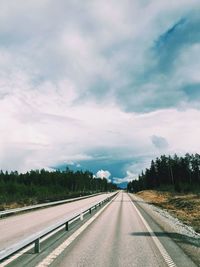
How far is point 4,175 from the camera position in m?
177

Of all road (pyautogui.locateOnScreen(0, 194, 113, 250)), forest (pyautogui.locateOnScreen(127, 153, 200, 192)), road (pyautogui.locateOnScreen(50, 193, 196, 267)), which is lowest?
road (pyautogui.locateOnScreen(50, 193, 196, 267))

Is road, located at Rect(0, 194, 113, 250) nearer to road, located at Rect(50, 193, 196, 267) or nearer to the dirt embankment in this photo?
road, located at Rect(50, 193, 196, 267)

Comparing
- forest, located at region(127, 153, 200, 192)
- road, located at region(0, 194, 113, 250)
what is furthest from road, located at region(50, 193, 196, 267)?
forest, located at region(127, 153, 200, 192)

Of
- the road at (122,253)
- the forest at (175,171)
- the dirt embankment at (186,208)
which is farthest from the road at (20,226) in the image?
the forest at (175,171)

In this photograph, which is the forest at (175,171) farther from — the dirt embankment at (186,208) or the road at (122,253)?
the road at (122,253)

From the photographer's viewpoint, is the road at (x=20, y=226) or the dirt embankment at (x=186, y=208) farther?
the dirt embankment at (x=186, y=208)

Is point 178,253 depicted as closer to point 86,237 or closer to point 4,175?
point 86,237

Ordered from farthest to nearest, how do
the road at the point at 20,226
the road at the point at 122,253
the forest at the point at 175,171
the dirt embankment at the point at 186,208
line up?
1. the forest at the point at 175,171
2. the dirt embankment at the point at 186,208
3. the road at the point at 20,226
4. the road at the point at 122,253

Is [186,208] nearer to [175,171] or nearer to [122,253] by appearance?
[122,253]

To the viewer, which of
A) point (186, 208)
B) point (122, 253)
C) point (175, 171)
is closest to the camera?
point (122, 253)

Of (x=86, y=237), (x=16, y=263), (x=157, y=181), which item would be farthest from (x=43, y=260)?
(x=157, y=181)

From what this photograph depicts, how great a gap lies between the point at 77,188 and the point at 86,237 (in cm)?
17836

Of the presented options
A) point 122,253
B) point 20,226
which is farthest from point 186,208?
point 122,253

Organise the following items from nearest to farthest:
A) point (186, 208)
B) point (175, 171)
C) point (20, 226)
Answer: point (20, 226) → point (186, 208) → point (175, 171)
